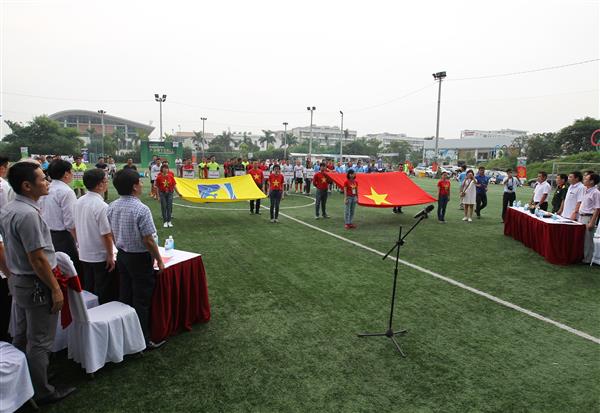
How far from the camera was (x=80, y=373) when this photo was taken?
3629mm

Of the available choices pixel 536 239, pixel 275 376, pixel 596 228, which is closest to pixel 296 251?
pixel 275 376

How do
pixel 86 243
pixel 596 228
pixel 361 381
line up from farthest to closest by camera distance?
pixel 596 228 → pixel 86 243 → pixel 361 381

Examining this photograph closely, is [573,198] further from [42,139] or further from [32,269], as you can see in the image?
[42,139]

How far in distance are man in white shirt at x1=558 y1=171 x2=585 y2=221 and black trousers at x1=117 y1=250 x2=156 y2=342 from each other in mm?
8230

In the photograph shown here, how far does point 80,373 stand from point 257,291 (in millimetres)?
2660

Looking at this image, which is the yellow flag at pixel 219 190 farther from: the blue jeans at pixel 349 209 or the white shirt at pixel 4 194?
the white shirt at pixel 4 194

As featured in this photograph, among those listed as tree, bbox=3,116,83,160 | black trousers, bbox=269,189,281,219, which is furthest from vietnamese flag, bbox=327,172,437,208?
tree, bbox=3,116,83,160

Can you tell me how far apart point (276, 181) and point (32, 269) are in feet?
28.9

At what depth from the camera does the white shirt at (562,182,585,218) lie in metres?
7.89

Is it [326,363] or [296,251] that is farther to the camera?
[296,251]

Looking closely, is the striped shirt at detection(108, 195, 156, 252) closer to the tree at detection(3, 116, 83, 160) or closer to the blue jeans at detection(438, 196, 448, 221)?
the blue jeans at detection(438, 196, 448, 221)

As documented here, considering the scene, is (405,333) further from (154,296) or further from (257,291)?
(154,296)

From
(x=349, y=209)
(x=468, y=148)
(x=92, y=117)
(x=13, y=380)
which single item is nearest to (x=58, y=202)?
(x=13, y=380)

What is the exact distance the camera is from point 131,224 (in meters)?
3.73
